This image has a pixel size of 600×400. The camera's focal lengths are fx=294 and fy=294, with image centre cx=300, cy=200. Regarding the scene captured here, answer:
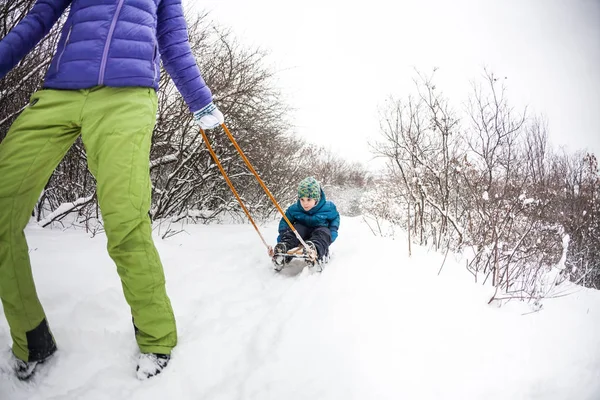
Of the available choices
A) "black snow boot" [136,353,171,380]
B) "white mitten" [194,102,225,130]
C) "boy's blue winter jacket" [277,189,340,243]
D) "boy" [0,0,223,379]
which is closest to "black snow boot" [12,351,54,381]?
"boy" [0,0,223,379]

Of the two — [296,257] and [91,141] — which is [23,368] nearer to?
[91,141]

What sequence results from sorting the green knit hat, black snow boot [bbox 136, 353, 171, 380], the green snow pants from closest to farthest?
the green snow pants, black snow boot [bbox 136, 353, 171, 380], the green knit hat

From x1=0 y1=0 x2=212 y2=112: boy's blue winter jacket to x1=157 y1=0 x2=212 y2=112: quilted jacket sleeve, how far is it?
7.1 inches

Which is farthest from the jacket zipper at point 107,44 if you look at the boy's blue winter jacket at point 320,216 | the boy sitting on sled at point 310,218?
the boy's blue winter jacket at point 320,216

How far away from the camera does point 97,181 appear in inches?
44.6

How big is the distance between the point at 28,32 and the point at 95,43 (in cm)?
27

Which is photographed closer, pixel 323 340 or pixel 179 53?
pixel 323 340

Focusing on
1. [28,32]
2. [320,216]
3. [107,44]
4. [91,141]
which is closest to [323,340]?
[91,141]

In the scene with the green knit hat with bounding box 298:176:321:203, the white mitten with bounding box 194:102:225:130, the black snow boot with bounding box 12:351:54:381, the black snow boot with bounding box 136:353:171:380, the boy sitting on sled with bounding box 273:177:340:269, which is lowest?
the black snow boot with bounding box 12:351:54:381

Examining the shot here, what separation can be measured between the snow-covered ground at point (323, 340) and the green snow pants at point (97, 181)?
0.67ft

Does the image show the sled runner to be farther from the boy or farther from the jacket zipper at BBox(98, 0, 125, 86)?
the jacket zipper at BBox(98, 0, 125, 86)

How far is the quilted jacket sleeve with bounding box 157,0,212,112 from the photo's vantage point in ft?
4.53

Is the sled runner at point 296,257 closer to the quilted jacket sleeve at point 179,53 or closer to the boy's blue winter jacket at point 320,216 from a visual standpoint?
the boy's blue winter jacket at point 320,216

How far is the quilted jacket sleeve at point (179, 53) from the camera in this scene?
54.3 inches
